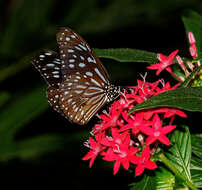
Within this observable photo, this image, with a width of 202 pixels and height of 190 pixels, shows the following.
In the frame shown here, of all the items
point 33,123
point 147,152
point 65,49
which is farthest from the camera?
point 33,123

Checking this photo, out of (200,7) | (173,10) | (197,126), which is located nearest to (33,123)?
(173,10)

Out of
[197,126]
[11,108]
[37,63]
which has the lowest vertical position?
[11,108]

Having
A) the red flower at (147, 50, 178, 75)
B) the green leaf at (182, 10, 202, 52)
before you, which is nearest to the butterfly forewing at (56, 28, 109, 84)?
the red flower at (147, 50, 178, 75)

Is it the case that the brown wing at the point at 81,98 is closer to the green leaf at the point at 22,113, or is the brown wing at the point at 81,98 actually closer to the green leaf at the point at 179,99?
the green leaf at the point at 179,99

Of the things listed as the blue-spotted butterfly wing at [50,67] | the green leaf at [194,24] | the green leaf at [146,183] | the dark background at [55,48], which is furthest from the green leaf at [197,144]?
the dark background at [55,48]

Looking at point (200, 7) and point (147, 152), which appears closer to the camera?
point (147, 152)

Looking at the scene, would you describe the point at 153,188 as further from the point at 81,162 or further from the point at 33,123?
the point at 33,123
